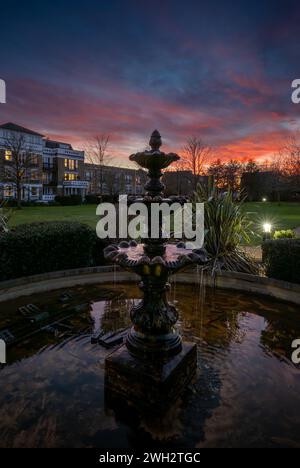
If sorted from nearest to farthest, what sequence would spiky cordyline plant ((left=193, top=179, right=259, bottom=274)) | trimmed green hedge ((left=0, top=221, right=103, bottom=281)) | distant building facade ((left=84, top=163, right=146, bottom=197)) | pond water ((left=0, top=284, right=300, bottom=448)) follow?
pond water ((left=0, top=284, right=300, bottom=448)) < trimmed green hedge ((left=0, top=221, right=103, bottom=281)) < spiky cordyline plant ((left=193, top=179, right=259, bottom=274)) < distant building facade ((left=84, top=163, right=146, bottom=197))

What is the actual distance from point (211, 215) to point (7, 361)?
5.53 meters

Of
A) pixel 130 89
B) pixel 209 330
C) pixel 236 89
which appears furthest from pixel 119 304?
pixel 236 89

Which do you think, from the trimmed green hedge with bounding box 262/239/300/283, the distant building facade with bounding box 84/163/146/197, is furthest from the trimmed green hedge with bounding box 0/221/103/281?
the distant building facade with bounding box 84/163/146/197

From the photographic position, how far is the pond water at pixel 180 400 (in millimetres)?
2172

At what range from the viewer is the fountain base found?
2.44 meters

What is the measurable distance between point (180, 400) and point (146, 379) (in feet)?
1.48

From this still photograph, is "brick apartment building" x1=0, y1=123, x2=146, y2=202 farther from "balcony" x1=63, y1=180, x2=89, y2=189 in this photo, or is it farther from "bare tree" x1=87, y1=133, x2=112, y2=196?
"bare tree" x1=87, y1=133, x2=112, y2=196

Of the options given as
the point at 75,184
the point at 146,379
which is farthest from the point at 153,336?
the point at 75,184

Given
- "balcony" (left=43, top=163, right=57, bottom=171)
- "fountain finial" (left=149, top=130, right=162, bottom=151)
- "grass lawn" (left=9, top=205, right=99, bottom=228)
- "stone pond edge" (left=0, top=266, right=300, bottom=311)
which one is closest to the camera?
"fountain finial" (left=149, top=130, right=162, bottom=151)

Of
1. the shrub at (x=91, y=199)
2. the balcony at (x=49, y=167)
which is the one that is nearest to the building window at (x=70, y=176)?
the balcony at (x=49, y=167)

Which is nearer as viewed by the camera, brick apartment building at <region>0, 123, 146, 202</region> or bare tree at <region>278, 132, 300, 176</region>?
bare tree at <region>278, 132, 300, 176</region>

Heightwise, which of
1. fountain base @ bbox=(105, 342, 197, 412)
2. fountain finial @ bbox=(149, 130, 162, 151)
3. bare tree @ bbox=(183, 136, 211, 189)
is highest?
bare tree @ bbox=(183, 136, 211, 189)

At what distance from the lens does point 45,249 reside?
634 centimetres

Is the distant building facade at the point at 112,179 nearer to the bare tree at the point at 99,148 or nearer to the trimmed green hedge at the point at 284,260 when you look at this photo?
the bare tree at the point at 99,148
